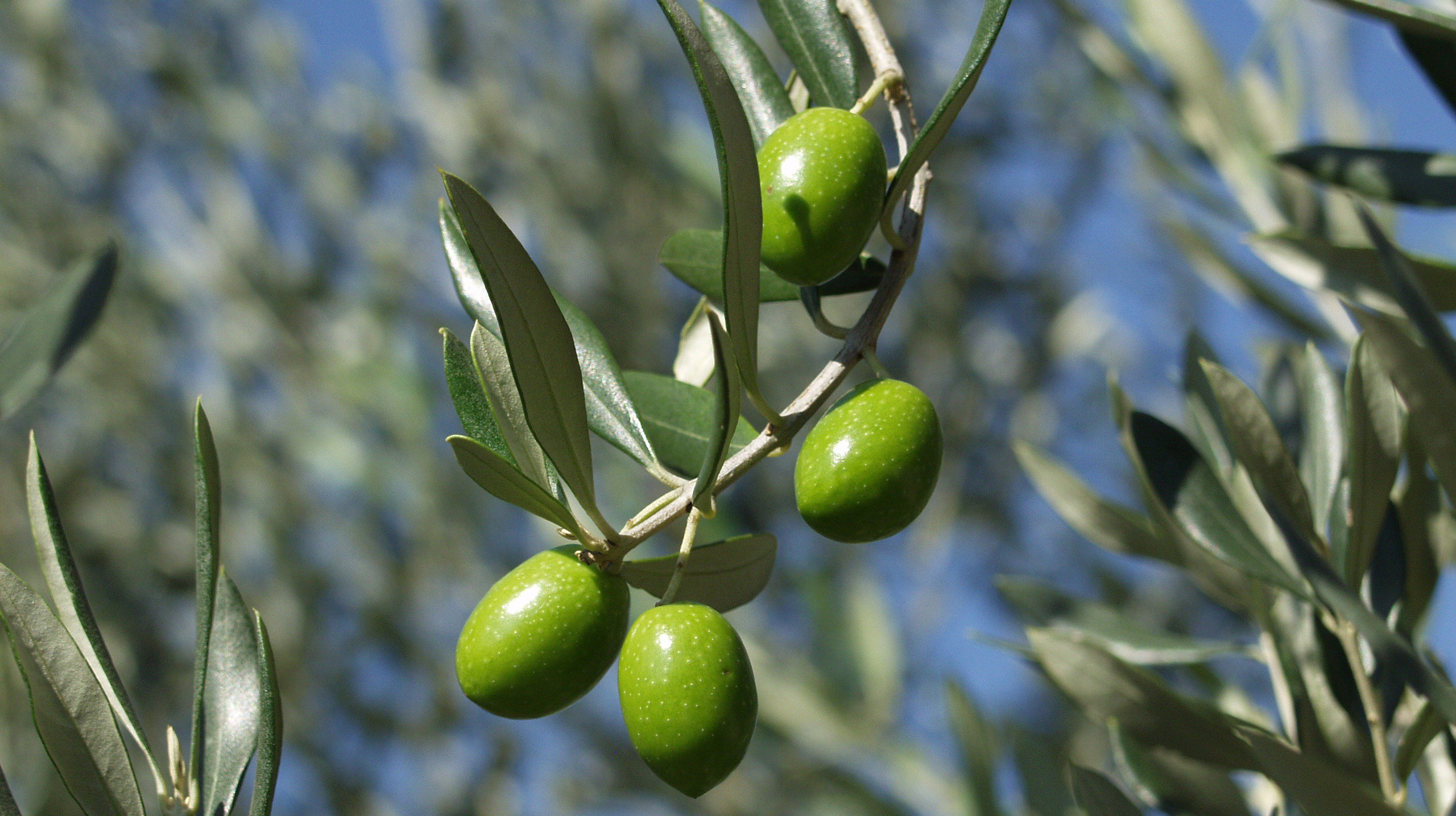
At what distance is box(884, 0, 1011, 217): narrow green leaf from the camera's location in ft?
1.78

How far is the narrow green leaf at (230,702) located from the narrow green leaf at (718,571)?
0.79 feet

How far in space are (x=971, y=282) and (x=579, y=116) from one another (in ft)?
4.73

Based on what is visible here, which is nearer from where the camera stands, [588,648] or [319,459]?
[588,648]

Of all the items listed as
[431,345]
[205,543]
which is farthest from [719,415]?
[431,345]

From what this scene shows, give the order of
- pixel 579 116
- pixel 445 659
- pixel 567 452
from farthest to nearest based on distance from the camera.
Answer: pixel 579 116 < pixel 445 659 < pixel 567 452

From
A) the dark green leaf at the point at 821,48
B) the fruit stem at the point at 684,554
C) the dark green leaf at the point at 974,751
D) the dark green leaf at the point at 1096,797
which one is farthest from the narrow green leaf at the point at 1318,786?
the dark green leaf at the point at 974,751

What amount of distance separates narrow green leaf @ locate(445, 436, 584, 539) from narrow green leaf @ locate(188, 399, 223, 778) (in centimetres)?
13

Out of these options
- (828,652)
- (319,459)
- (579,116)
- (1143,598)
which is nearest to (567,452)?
(828,652)

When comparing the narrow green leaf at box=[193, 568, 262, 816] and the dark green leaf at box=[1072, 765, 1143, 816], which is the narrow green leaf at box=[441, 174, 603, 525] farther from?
the dark green leaf at box=[1072, 765, 1143, 816]

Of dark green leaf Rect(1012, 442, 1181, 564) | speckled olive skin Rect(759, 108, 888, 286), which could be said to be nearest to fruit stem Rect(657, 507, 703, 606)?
speckled olive skin Rect(759, 108, 888, 286)

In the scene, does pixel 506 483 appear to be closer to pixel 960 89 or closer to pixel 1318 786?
pixel 960 89

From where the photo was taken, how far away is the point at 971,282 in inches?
144

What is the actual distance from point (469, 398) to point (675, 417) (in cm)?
13

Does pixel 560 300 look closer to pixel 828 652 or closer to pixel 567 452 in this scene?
pixel 567 452
